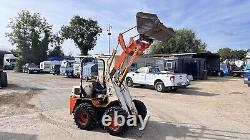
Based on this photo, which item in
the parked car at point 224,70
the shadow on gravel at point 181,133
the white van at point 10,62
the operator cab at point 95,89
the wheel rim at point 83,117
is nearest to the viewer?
the shadow on gravel at point 181,133

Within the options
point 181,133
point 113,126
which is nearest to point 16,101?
point 113,126

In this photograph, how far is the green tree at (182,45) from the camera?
2414 inches

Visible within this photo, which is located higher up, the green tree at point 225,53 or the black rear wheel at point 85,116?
the green tree at point 225,53

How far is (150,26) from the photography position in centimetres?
882

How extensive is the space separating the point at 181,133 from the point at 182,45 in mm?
56002

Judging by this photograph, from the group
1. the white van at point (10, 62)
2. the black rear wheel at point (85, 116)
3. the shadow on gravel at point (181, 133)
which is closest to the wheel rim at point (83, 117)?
the black rear wheel at point (85, 116)

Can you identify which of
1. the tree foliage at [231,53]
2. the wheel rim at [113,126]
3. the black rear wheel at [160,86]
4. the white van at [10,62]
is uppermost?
the tree foliage at [231,53]

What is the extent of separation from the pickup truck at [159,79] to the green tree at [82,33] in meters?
45.7

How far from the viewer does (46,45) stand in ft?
193

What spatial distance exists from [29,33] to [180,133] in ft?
173

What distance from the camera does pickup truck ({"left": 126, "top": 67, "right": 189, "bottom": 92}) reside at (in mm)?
21125

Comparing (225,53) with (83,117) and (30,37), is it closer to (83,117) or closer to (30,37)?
(30,37)

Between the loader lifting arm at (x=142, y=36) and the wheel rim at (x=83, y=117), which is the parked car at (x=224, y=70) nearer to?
the loader lifting arm at (x=142, y=36)

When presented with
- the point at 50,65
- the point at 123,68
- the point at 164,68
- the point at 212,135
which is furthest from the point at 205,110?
the point at 50,65
